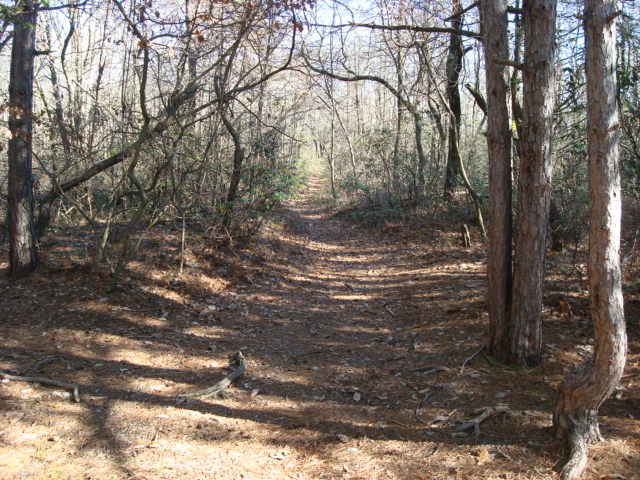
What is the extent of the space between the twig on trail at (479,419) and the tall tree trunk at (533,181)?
3.06ft

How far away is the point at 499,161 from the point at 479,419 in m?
2.68

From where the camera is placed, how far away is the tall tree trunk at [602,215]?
323cm

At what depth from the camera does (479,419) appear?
418 cm

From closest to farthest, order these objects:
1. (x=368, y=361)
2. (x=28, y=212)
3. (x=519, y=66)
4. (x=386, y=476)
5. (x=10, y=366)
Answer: (x=386, y=476)
(x=519, y=66)
(x=10, y=366)
(x=368, y=361)
(x=28, y=212)

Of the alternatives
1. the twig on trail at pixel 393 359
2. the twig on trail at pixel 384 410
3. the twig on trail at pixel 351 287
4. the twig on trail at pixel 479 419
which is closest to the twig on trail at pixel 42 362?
the twig on trail at pixel 384 410

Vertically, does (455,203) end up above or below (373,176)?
below

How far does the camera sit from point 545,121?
4598 mm

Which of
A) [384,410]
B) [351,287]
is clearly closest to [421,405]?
[384,410]

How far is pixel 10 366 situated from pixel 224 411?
8.13ft

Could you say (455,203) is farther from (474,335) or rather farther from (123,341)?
(123,341)

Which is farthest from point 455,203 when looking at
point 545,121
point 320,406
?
point 320,406

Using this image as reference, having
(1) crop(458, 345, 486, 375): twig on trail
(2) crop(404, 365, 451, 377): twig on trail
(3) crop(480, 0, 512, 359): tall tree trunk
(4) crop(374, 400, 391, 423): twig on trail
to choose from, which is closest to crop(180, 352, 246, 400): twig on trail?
(4) crop(374, 400, 391, 423): twig on trail

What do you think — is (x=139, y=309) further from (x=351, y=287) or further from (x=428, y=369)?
(x=428, y=369)

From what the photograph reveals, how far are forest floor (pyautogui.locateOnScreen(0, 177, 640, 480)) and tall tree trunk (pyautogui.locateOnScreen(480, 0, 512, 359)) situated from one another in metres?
0.72
